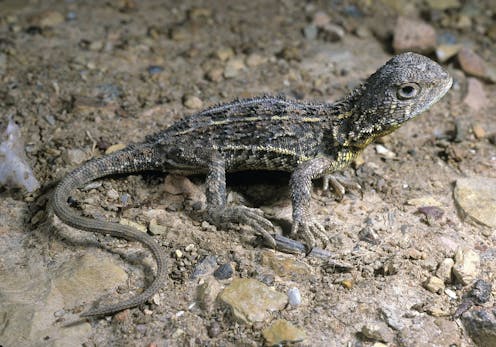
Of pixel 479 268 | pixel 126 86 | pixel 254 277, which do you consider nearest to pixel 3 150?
pixel 126 86

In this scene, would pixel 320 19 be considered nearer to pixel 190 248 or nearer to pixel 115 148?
pixel 115 148

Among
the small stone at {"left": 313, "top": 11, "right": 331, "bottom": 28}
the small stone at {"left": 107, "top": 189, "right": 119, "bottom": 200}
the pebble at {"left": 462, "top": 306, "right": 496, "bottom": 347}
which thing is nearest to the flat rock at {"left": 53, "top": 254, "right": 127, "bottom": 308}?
the small stone at {"left": 107, "top": 189, "right": 119, "bottom": 200}

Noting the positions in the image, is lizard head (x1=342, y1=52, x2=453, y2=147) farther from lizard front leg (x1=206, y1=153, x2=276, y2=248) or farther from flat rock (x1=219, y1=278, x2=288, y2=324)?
flat rock (x1=219, y1=278, x2=288, y2=324)

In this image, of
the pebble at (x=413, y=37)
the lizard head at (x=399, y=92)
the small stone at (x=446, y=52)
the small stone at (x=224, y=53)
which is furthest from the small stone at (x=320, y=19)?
the lizard head at (x=399, y=92)

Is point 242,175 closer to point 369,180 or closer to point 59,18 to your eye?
point 369,180

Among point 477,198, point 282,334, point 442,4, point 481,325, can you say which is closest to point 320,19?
point 442,4
